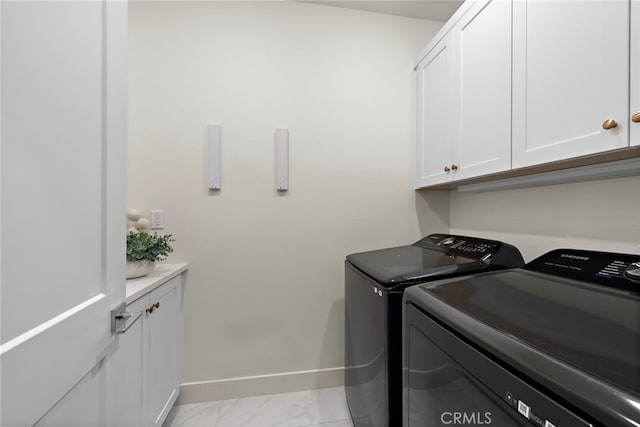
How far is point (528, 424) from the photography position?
465 mm

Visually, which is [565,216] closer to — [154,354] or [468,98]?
[468,98]

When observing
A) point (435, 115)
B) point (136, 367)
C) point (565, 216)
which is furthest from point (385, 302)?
point (435, 115)

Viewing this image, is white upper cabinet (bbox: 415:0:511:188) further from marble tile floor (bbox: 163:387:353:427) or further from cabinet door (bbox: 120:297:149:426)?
cabinet door (bbox: 120:297:149:426)

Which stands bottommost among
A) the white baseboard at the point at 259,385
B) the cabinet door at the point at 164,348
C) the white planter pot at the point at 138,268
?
the white baseboard at the point at 259,385

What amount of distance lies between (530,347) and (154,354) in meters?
1.49

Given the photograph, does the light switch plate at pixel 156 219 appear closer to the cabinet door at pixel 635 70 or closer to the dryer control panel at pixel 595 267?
the dryer control panel at pixel 595 267

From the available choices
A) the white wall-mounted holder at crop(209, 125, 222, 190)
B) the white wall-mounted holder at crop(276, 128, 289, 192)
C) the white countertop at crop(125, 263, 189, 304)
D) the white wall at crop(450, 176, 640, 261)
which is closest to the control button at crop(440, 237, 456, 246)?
the white wall at crop(450, 176, 640, 261)

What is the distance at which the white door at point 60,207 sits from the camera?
0.44 m

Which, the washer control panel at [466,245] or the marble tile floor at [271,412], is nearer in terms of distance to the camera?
the washer control panel at [466,245]

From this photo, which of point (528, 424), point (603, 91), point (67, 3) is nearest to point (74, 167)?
point (67, 3)

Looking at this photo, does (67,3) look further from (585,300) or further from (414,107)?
(414,107)

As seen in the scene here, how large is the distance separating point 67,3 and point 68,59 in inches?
4.6

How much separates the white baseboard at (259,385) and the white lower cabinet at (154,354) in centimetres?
15

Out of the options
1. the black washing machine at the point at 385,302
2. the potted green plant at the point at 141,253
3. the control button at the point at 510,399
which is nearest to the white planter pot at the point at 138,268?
the potted green plant at the point at 141,253
